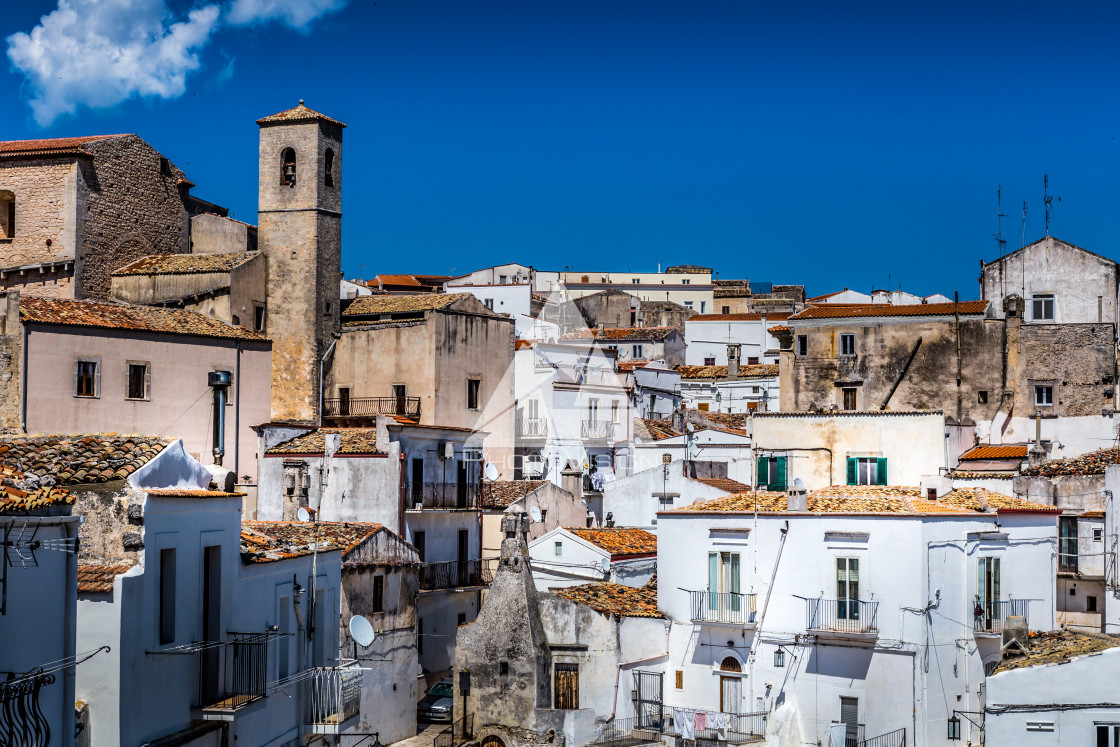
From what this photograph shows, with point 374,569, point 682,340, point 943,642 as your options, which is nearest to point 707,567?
point 943,642

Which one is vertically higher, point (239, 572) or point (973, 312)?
point (973, 312)

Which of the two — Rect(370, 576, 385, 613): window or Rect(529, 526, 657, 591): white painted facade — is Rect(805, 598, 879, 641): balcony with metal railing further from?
Rect(370, 576, 385, 613): window

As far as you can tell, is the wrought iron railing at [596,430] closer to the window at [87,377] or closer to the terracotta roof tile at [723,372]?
the terracotta roof tile at [723,372]

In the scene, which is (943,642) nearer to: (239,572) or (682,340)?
(239,572)

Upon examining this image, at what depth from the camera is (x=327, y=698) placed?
2267 cm

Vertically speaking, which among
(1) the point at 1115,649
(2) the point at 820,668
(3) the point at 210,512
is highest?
(3) the point at 210,512

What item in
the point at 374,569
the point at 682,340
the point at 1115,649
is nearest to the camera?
the point at 1115,649

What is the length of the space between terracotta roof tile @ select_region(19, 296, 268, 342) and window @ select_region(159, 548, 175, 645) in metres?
21.0

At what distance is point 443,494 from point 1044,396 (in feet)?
67.6

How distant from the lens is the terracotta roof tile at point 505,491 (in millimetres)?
43875

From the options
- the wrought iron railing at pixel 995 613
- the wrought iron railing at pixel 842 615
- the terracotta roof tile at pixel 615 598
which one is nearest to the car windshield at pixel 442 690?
the terracotta roof tile at pixel 615 598

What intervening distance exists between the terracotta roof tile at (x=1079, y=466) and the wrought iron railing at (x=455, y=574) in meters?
15.4

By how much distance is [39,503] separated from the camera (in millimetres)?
13359

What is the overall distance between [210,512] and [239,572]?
1364 mm
